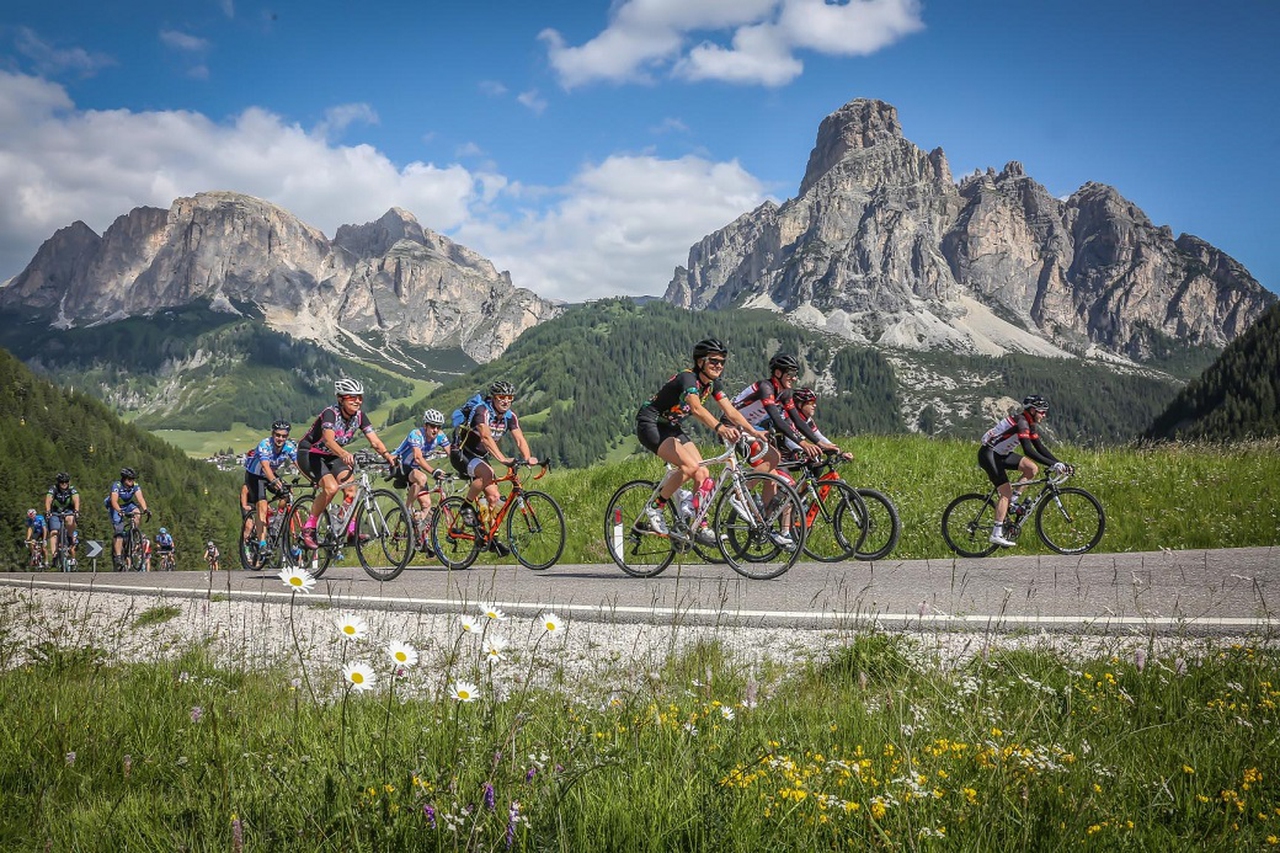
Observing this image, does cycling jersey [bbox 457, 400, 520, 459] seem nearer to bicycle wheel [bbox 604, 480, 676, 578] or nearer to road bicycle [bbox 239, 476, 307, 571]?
bicycle wheel [bbox 604, 480, 676, 578]

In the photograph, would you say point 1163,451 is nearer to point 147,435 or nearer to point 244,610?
point 244,610

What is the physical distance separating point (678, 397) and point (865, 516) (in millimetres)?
3490

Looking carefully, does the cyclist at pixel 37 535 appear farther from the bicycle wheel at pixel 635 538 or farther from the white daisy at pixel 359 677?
the white daisy at pixel 359 677

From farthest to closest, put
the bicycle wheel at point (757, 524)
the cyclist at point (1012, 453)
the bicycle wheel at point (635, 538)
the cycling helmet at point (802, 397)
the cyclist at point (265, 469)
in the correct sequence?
the cyclist at point (265, 469)
the cycling helmet at point (802, 397)
the cyclist at point (1012, 453)
the bicycle wheel at point (635, 538)
the bicycle wheel at point (757, 524)

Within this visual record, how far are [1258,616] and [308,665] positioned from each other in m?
7.31

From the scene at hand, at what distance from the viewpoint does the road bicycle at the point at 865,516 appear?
35.4 ft

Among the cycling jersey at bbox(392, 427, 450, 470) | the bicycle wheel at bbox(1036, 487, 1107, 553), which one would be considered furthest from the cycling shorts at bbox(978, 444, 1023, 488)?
the cycling jersey at bbox(392, 427, 450, 470)

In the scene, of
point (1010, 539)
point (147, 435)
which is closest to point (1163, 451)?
point (1010, 539)

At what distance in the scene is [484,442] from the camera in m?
12.1

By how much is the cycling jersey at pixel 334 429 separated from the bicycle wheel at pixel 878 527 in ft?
26.2

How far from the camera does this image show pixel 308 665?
5.56 m

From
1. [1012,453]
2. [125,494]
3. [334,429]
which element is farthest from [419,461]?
[125,494]

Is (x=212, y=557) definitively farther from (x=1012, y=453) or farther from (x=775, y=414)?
(x=1012, y=453)

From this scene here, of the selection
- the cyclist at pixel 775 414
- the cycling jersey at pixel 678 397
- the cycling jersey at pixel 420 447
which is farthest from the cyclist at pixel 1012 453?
the cycling jersey at pixel 420 447
